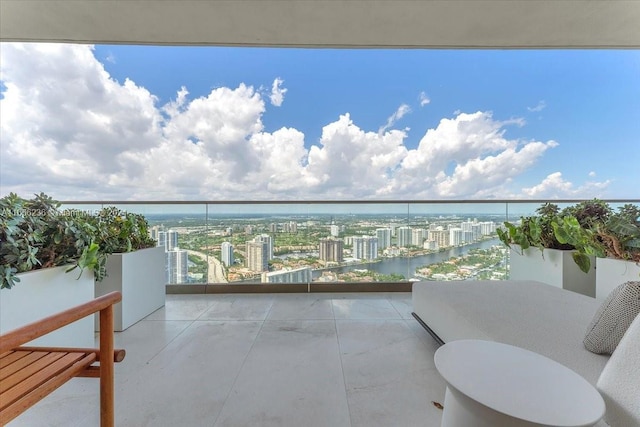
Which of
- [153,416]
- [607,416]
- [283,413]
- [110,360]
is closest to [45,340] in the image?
[153,416]

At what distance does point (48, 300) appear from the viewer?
1.81 meters

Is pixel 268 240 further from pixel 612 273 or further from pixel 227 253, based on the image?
pixel 612 273

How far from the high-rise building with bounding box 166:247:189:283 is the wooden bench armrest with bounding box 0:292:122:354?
9.19ft

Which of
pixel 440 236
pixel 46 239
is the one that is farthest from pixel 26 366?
pixel 440 236

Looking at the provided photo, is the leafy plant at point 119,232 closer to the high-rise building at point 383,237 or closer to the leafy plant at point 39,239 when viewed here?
the leafy plant at point 39,239

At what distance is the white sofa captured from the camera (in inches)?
39.9

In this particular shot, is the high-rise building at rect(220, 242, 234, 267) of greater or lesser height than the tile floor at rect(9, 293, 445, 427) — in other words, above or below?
above

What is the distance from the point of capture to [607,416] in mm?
811

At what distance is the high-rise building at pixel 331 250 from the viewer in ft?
12.4

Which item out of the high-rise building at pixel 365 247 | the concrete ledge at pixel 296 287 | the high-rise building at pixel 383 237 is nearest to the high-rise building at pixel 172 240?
the concrete ledge at pixel 296 287

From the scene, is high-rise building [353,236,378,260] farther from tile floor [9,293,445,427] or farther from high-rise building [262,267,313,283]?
tile floor [9,293,445,427]

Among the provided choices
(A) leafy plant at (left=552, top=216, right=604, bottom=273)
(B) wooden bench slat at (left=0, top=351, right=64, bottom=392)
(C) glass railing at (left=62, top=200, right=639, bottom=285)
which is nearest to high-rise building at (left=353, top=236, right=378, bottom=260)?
(C) glass railing at (left=62, top=200, right=639, bottom=285)

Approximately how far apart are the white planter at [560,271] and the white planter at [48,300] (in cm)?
Result: 429

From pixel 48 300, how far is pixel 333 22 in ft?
10.7
